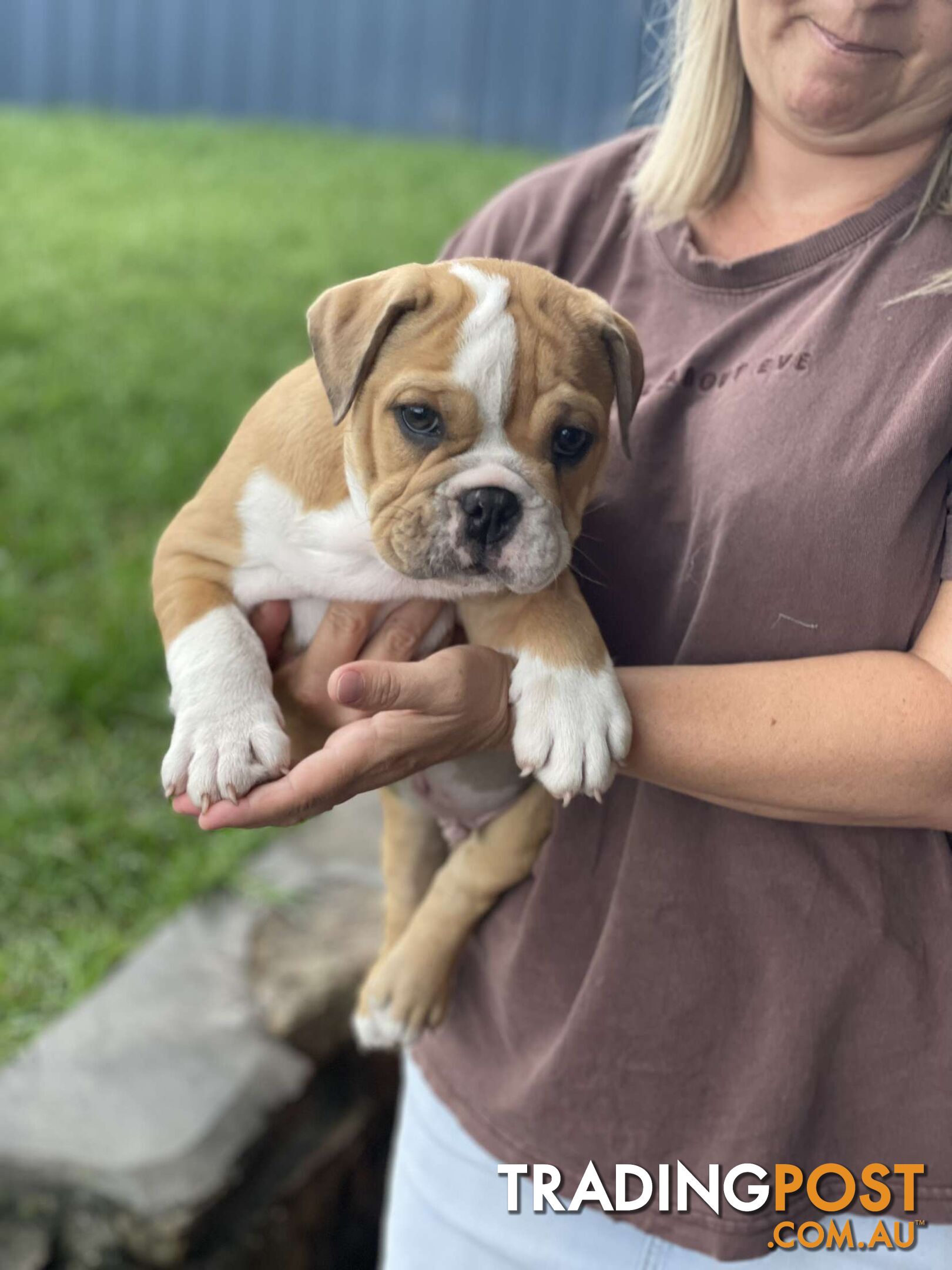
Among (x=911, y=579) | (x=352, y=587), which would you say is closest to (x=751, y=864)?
(x=911, y=579)

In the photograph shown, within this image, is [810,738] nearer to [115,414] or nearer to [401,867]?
[401,867]

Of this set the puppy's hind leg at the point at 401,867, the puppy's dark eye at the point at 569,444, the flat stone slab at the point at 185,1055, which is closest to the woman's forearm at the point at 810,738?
the puppy's dark eye at the point at 569,444

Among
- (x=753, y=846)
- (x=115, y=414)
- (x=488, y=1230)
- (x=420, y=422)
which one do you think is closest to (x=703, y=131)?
(x=420, y=422)

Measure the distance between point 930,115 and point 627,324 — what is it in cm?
54

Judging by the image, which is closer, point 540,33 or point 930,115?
point 930,115

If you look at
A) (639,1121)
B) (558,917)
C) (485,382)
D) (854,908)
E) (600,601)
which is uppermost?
(485,382)

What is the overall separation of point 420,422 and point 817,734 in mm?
709

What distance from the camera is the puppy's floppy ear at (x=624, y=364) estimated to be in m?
2.07

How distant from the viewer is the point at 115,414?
651cm

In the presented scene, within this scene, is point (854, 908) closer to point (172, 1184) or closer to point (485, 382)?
point (485, 382)

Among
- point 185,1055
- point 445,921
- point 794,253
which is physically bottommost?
point 185,1055

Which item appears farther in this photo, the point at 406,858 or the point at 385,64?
the point at 385,64

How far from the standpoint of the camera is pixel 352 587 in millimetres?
2221

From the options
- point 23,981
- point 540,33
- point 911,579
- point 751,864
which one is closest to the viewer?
point 911,579
